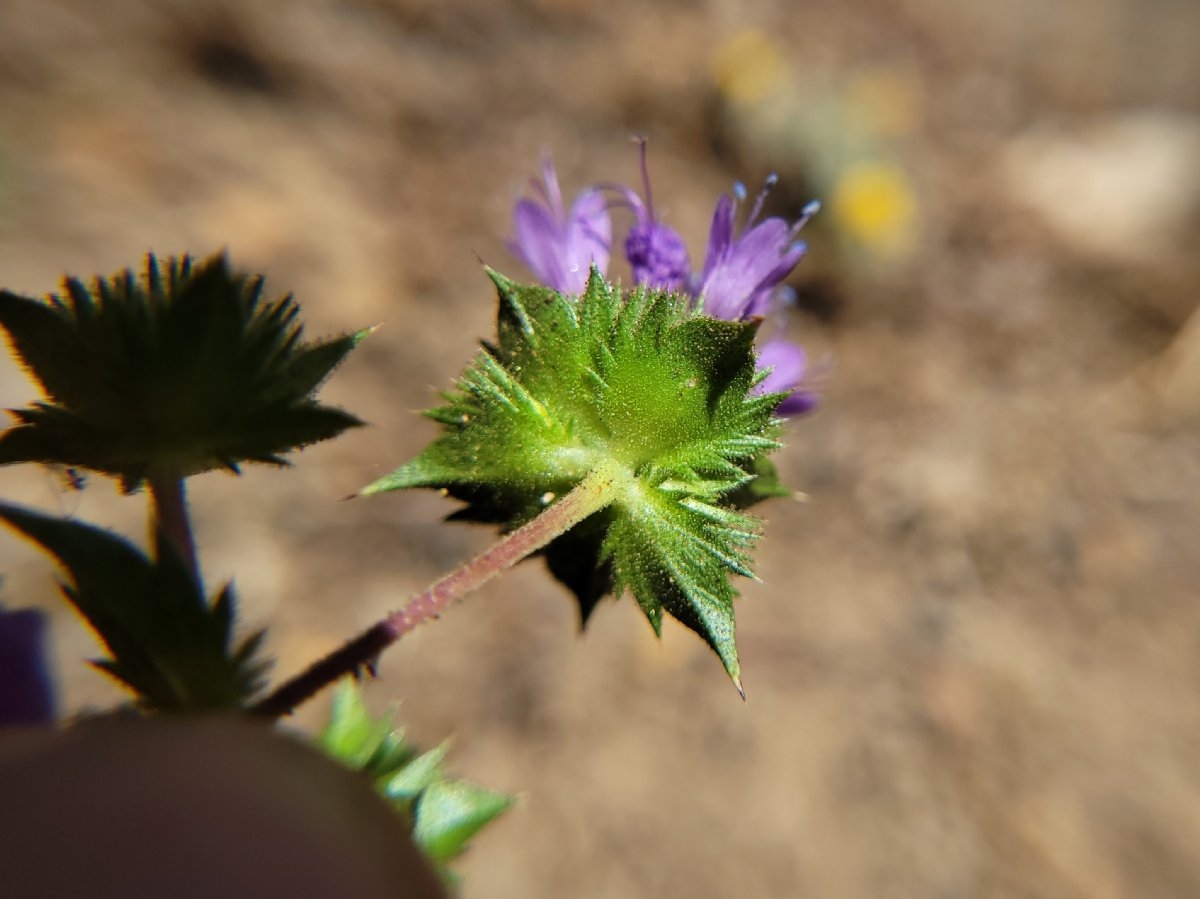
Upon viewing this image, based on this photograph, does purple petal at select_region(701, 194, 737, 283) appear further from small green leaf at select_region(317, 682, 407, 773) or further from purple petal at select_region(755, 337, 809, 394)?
small green leaf at select_region(317, 682, 407, 773)

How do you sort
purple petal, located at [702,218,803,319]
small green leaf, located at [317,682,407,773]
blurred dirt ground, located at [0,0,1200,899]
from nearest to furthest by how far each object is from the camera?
purple petal, located at [702,218,803,319] → small green leaf, located at [317,682,407,773] → blurred dirt ground, located at [0,0,1200,899]

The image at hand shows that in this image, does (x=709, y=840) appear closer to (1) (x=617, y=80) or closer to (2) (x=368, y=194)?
(2) (x=368, y=194)

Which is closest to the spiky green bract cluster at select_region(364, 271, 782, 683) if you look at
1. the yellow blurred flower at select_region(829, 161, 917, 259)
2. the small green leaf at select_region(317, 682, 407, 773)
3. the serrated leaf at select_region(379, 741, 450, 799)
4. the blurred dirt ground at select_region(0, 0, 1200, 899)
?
the serrated leaf at select_region(379, 741, 450, 799)

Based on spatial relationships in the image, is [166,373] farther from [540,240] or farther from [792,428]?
[792,428]

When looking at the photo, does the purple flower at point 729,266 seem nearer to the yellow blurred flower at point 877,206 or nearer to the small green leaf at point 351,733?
the small green leaf at point 351,733

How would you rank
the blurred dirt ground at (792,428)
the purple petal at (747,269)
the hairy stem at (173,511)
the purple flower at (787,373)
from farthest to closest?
1. the blurred dirt ground at (792,428)
2. the purple flower at (787,373)
3. the purple petal at (747,269)
4. the hairy stem at (173,511)

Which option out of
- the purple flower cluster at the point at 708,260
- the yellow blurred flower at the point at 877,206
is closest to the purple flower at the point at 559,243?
the purple flower cluster at the point at 708,260

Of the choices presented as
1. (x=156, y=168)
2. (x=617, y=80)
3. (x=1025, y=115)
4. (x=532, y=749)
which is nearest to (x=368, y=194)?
(x=156, y=168)
